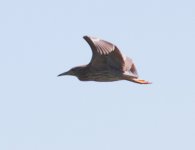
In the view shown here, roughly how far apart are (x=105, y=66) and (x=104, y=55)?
621mm

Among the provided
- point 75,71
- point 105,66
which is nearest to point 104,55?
point 105,66

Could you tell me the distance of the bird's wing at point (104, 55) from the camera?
2762 centimetres

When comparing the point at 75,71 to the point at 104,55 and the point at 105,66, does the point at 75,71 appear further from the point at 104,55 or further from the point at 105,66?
the point at 104,55

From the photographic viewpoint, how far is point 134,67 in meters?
30.9

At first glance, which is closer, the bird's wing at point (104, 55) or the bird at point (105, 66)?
the bird's wing at point (104, 55)

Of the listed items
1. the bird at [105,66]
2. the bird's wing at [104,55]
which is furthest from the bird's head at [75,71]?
the bird's wing at [104,55]

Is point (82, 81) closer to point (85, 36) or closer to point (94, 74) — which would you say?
point (94, 74)

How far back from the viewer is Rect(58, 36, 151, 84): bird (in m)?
27.8

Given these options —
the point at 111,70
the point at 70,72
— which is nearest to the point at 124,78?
the point at 111,70

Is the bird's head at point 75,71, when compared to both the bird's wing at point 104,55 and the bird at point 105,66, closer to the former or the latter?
the bird at point 105,66

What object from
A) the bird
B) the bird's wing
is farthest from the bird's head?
the bird's wing

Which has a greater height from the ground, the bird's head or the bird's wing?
the bird's wing

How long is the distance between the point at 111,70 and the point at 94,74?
0.77m

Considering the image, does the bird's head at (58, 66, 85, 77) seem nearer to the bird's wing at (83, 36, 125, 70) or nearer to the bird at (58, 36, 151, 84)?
the bird at (58, 36, 151, 84)
